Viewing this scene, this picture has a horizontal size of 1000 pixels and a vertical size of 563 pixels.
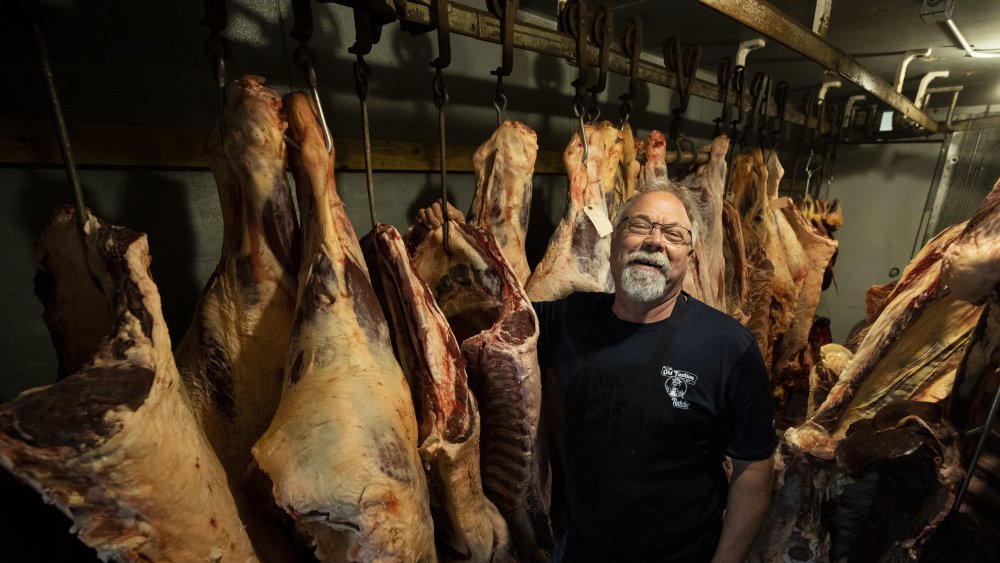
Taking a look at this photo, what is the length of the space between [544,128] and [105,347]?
6.74 feet

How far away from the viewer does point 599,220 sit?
168cm

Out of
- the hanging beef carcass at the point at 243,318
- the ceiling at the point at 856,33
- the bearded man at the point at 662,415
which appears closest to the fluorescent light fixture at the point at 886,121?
the ceiling at the point at 856,33

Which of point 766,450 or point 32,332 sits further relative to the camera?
point 766,450

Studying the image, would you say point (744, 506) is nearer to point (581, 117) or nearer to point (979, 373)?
point (979, 373)

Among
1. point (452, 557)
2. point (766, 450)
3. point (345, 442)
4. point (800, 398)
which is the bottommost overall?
point (800, 398)

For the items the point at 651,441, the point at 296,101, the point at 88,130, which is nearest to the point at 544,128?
the point at 296,101

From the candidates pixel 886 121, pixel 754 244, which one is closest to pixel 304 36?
pixel 754 244

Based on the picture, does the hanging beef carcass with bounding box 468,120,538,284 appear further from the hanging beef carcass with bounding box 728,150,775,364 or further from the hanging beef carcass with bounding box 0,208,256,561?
the hanging beef carcass with bounding box 728,150,775,364

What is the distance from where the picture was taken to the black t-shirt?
4.16ft

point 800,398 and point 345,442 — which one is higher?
point 345,442

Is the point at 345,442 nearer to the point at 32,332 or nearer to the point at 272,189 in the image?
the point at 272,189

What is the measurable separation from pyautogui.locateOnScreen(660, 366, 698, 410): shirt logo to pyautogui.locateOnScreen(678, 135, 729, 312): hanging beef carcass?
677 mm

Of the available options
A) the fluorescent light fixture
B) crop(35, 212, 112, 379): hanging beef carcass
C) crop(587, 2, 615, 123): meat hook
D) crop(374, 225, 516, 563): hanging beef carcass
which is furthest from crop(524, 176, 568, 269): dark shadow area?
the fluorescent light fixture

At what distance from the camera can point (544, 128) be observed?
2.34 meters
